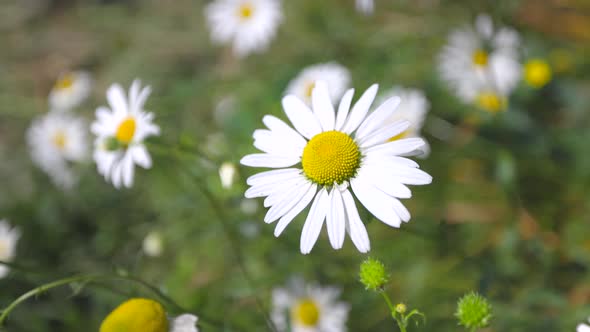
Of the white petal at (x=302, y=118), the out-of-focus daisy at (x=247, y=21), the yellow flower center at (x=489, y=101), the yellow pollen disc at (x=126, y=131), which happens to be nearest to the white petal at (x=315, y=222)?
the white petal at (x=302, y=118)

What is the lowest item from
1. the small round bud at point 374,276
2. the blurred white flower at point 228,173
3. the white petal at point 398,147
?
the small round bud at point 374,276

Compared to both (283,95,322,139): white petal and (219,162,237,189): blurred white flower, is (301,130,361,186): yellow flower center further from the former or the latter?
(219,162,237,189): blurred white flower

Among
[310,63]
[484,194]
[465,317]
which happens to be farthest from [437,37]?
[465,317]

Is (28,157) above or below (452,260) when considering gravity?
above

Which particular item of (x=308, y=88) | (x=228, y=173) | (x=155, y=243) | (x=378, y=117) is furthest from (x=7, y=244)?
(x=378, y=117)

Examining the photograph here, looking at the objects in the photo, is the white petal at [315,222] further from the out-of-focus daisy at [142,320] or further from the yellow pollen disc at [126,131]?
the yellow pollen disc at [126,131]

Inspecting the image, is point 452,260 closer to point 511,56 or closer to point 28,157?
point 511,56
